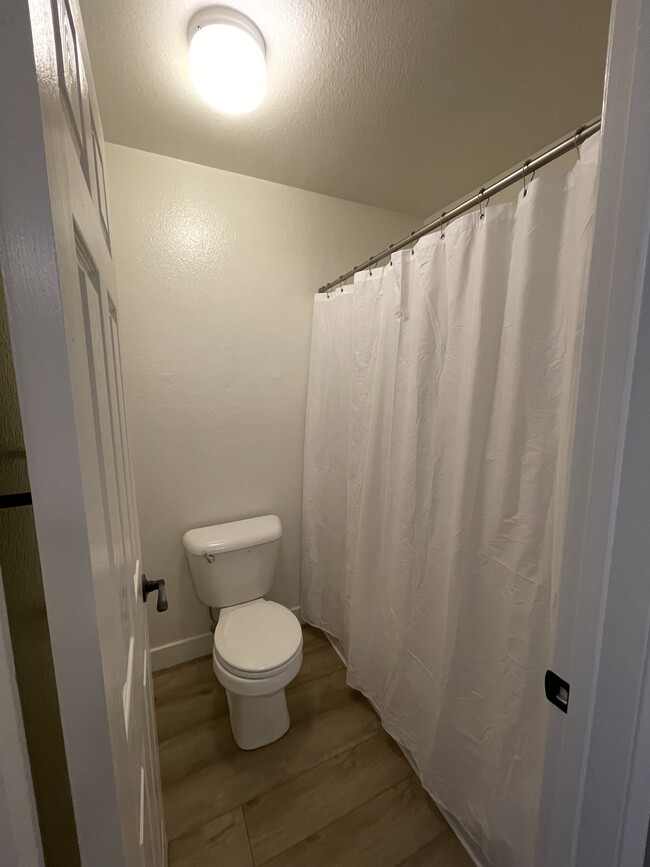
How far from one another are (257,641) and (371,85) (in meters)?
1.97

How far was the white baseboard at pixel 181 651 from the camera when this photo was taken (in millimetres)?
1773

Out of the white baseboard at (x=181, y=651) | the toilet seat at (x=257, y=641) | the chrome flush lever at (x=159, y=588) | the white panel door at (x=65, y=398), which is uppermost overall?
the white panel door at (x=65, y=398)

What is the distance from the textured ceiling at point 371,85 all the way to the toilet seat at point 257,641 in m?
1.92

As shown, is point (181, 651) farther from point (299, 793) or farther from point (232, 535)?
point (299, 793)

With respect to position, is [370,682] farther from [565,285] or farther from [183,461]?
[565,285]

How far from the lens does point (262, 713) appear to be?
1.41 metres

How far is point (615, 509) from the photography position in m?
0.51

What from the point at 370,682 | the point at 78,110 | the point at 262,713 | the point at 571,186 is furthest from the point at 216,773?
the point at 571,186

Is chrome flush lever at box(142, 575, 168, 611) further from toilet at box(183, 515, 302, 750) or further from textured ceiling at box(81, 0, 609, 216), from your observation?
textured ceiling at box(81, 0, 609, 216)

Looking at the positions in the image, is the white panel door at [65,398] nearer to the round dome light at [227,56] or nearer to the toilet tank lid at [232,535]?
the round dome light at [227,56]

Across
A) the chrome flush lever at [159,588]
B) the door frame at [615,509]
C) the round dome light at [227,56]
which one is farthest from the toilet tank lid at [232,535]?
the round dome light at [227,56]

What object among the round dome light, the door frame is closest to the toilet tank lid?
the door frame

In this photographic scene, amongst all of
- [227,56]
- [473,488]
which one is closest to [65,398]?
[473,488]

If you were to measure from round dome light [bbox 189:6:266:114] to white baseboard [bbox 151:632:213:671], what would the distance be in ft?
Result: 7.30
